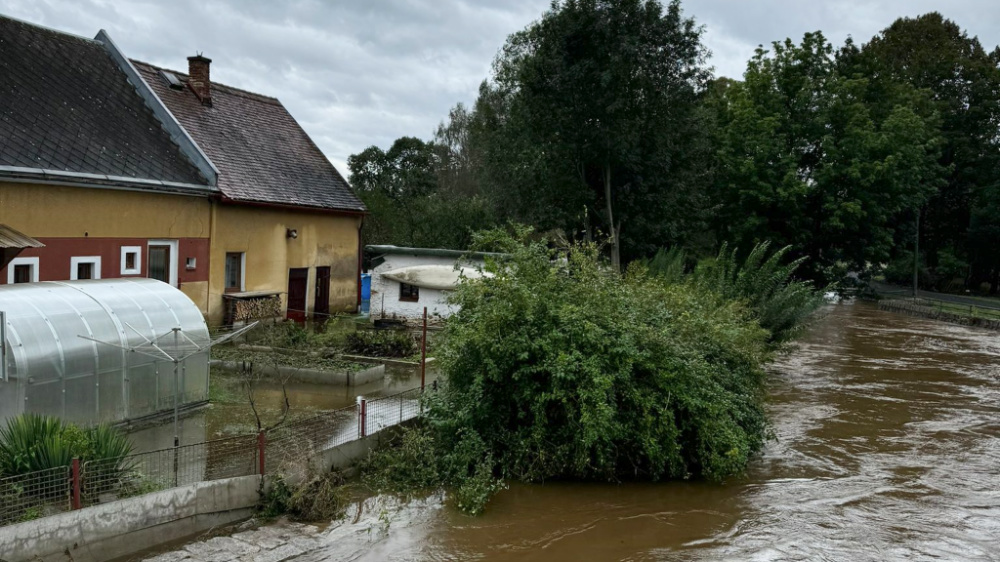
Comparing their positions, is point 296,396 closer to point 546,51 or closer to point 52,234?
point 52,234

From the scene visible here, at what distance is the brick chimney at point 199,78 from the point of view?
27.6 meters

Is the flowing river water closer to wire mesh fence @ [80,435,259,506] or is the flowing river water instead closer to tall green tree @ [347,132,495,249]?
wire mesh fence @ [80,435,259,506]

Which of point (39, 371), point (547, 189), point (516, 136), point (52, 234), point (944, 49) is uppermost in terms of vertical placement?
point (944, 49)

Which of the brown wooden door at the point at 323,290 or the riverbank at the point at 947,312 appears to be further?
the riverbank at the point at 947,312

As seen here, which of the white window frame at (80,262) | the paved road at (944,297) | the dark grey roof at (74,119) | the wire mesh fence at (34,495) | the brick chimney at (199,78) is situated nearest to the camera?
the wire mesh fence at (34,495)

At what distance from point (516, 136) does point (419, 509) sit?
88.1ft

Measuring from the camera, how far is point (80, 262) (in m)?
20.2

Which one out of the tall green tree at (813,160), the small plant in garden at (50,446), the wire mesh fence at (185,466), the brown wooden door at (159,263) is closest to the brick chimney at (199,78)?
the brown wooden door at (159,263)

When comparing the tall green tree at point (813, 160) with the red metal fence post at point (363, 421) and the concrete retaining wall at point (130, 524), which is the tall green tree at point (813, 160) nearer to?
the red metal fence post at point (363, 421)

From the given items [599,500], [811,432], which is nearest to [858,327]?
[811,432]

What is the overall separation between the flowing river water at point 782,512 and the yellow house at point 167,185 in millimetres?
12211

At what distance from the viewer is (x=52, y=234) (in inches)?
762

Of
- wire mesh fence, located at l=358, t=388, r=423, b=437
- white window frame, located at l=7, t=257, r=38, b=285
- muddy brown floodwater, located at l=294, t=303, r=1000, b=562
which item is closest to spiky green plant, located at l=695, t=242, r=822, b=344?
muddy brown floodwater, located at l=294, t=303, r=1000, b=562

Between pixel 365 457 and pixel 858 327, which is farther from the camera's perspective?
pixel 858 327
